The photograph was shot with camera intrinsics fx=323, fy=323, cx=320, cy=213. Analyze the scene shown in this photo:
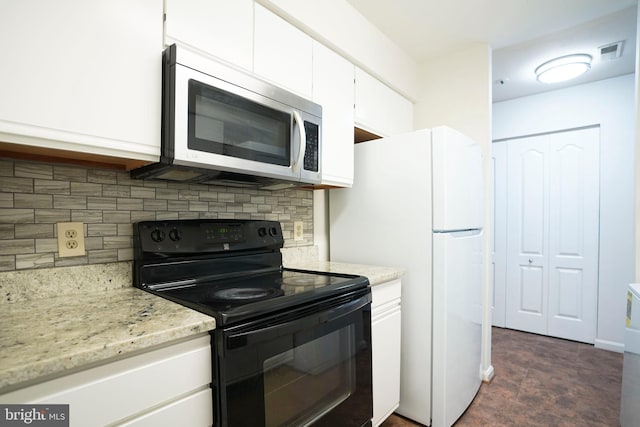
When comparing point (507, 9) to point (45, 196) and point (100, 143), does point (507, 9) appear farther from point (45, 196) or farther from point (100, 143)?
point (45, 196)

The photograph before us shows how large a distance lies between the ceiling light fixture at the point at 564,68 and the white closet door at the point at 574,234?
660 mm

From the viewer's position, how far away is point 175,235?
1.33 meters

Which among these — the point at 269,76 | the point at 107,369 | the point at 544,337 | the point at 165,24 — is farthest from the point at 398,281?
the point at 544,337

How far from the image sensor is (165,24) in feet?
3.59

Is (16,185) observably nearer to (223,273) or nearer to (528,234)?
(223,273)

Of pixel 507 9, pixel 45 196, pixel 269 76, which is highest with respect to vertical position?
pixel 507 9

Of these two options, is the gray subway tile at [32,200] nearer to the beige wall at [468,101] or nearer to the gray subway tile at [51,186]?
the gray subway tile at [51,186]

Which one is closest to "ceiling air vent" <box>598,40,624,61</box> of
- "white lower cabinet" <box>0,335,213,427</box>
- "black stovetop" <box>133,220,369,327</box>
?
"black stovetop" <box>133,220,369,327</box>

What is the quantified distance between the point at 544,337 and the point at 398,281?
8.18ft

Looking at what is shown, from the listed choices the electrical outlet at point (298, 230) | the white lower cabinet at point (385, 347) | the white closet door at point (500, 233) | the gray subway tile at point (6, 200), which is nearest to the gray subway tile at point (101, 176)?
the gray subway tile at point (6, 200)

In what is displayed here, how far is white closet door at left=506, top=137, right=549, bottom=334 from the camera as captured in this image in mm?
3287

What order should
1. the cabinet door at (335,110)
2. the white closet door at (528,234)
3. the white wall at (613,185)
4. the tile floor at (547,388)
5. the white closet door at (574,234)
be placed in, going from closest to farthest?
the cabinet door at (335,110) → the tile floor at (547,388) → the white wall at (613,185) → the white closet door at (574,234) → the white closet door at (528,234)

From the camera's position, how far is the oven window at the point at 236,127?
1126mm

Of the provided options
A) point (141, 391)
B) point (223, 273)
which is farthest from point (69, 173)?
point (141, 391)
